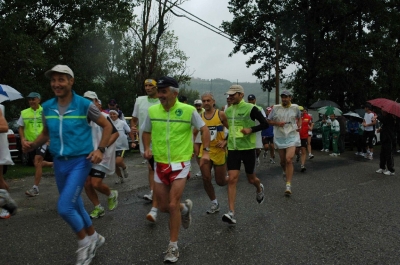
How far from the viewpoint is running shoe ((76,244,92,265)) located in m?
4.25

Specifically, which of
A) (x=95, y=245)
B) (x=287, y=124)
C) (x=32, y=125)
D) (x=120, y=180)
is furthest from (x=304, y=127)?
(x=95, y=245)

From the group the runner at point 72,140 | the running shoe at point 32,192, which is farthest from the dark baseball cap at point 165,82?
the running shoe at point 32,192

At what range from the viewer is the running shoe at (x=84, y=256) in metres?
4.25

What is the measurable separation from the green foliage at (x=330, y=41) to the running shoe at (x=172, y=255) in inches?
947

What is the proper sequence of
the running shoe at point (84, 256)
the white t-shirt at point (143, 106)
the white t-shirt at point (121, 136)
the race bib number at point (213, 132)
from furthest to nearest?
the white t-shirt at point (121, 136), the white t-shirt at point (143, 106), the race bib number at point (213, 132), the running shoe at point (84, 256)

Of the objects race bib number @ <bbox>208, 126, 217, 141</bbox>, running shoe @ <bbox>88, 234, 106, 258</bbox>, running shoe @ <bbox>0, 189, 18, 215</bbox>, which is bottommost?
running shoe @ <bbox>88, 234, 106, 258</bbox>

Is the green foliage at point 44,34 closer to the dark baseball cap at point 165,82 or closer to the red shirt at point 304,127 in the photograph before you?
the red shirt at point 304,127

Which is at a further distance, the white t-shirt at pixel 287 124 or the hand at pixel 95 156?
the white t-shirt at pixel 287 124

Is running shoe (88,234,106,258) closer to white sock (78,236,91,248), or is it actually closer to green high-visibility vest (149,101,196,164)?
white sock (78,236,91,248)

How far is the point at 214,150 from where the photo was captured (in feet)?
22.8

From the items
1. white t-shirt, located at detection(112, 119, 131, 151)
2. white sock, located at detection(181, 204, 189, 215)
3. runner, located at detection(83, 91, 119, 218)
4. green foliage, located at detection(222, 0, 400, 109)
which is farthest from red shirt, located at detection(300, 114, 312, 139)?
green foliage, located at detection(222, 0, 400, 109)

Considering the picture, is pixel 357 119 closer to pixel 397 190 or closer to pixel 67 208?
pixel 397 190

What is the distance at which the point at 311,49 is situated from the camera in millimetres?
29641

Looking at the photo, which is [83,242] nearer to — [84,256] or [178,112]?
[84,256]
